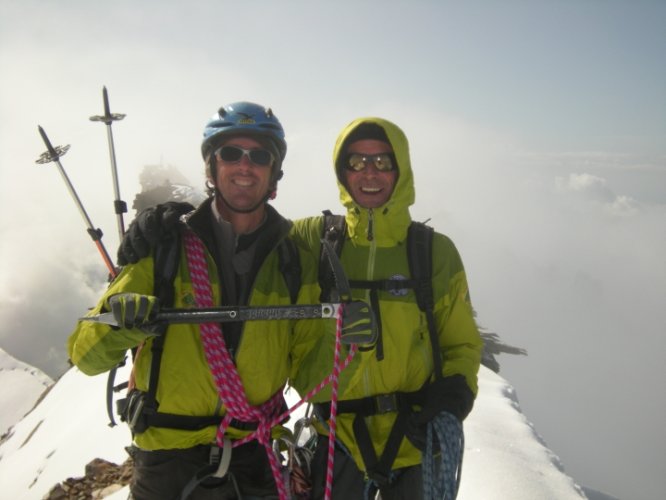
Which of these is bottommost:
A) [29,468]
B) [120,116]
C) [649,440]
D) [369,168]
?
[649,440]

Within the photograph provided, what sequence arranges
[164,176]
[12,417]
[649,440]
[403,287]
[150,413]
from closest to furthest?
[150,413] → [403,287] → [164,176] → [12,417] → [649,440]

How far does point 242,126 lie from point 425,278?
2190 mm

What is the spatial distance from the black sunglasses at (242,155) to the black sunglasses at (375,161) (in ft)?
2.79

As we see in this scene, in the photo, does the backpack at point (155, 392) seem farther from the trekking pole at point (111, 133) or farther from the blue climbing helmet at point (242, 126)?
the trekking pole at point (111, 133)

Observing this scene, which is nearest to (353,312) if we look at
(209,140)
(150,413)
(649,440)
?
(150,413)

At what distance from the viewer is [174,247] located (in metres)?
3.42

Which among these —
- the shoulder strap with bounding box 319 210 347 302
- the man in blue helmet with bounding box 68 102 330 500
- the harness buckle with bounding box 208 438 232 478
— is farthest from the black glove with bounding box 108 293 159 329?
the shoulder strap with bounding box 319 210 347 302

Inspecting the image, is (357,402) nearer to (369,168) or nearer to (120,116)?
(369,168)

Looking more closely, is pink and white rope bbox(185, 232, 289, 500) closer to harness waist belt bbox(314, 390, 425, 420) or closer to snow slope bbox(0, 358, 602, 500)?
harness waist belt bbox(314, 390, 425, 420)

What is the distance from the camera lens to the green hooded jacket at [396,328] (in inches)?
144

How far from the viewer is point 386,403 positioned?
3680 mm

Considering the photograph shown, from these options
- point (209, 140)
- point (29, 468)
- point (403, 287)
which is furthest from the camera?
point (29, 468)

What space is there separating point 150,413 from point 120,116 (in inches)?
234

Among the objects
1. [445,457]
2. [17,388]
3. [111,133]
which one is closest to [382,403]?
[445,457]
